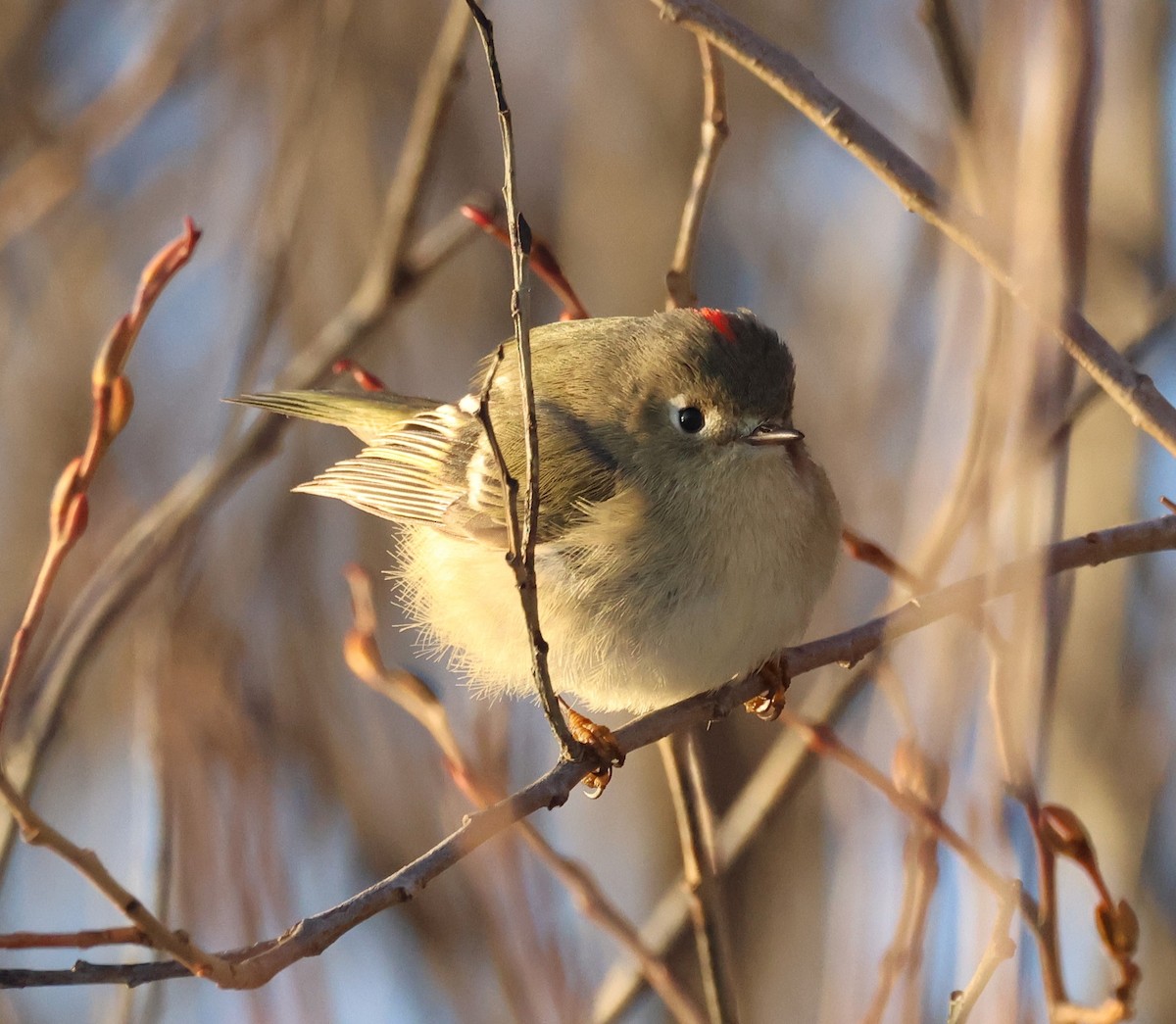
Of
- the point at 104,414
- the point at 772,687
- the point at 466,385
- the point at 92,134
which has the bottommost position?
the point at 772,687

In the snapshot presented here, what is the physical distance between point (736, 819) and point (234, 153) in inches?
105

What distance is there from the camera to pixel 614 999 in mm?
2549

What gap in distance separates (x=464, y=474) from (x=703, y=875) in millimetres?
934

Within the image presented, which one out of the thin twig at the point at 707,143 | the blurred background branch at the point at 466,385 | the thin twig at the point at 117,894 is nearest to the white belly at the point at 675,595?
the blurred background branch at the point at 466,385

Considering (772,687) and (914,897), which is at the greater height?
(772,687)

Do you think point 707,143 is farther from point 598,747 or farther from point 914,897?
point 914,897

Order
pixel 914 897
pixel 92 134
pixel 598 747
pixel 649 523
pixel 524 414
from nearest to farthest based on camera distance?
pixel 524 414, pixel 914 897, pixel 598 747, pixel 649 523, pixel 92 134

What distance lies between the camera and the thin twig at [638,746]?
1.18 metres

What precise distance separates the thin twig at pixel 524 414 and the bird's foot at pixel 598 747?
456 mm

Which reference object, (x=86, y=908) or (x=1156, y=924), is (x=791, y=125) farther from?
(x=86, y=908)

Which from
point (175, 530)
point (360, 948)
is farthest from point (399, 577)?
point (360, 948)

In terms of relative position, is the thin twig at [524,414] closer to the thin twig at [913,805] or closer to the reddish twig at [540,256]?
the thin twig at [913,805]

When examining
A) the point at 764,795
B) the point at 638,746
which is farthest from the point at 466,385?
the point at 638,746

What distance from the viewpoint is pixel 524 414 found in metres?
1.45
